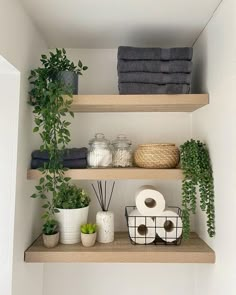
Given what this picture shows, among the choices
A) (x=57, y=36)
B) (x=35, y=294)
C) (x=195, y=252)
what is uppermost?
(x=57, y=36)

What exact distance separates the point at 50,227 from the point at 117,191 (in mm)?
392

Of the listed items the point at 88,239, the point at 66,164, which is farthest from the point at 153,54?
the point at 88,239

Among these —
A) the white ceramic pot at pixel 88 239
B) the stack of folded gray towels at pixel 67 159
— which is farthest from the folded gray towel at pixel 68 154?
the white ceramic pot at pixel 88 239

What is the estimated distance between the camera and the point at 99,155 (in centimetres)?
115

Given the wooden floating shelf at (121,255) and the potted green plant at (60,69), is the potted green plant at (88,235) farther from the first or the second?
the potted green plant at (60,69)

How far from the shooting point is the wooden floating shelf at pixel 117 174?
1082mm
